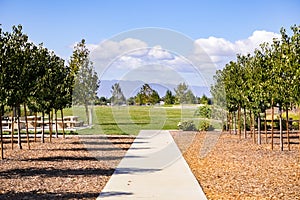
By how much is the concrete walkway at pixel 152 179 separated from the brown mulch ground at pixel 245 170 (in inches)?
13.6

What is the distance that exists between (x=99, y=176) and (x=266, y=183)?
400cm

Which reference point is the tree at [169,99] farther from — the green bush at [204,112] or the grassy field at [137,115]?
the green bush at [204,112]

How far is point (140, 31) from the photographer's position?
1880 cm

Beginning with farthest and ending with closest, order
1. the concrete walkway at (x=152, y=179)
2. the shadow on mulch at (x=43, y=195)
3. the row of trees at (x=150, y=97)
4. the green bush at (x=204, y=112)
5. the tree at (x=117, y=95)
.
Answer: the green bush at (x=204, y=112), the row of trees at (x=150, y=97), the tree at (x=117, y=95), the concrete walkway at (x=152, y=179), the shadow on mulch at (x=43, y=195)

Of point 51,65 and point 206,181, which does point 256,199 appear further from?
point 51,65

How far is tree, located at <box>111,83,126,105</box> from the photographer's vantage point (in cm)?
2869

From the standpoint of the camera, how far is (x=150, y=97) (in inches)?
1518

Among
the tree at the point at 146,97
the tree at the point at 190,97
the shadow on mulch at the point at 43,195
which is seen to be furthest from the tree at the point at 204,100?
the shadow on mulch at the point at 43,195

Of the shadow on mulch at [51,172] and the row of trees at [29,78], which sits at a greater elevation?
the row of trees at [29,78]

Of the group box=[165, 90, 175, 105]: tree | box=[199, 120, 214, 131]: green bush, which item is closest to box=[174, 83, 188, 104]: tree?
box=[199, 120, 214, 131]: green bush

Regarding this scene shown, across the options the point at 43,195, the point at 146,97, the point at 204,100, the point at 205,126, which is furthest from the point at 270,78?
the point at 146,97

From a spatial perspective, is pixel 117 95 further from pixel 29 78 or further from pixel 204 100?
pixel 29 78

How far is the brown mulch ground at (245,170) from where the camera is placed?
9.05 meters

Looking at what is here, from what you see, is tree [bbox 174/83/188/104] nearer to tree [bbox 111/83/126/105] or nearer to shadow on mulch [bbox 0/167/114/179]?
tree [bbox 111/83/126/105]
